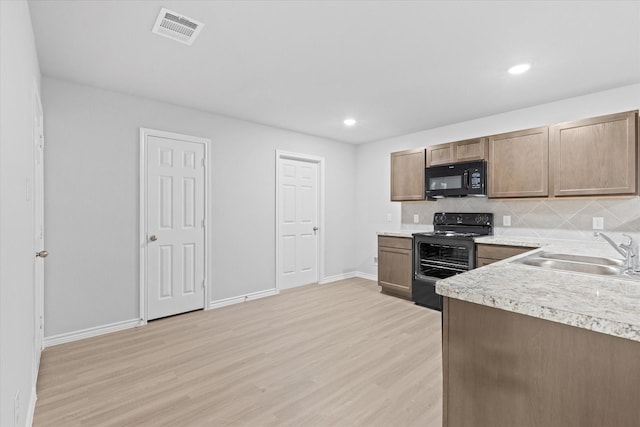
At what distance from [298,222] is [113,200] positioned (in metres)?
2.51

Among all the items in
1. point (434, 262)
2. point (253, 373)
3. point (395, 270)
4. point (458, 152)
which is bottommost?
point (253, 373)

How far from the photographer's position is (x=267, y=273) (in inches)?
171

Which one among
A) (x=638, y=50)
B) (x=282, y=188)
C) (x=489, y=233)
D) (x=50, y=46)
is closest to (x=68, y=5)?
(x=50, y=46)

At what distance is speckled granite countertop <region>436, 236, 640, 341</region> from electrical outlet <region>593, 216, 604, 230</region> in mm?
2202

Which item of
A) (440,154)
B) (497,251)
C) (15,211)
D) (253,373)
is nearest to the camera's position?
(15,211)

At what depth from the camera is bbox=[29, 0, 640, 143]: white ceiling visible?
1.88 meters

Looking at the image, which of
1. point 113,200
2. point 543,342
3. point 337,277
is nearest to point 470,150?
point 337,277

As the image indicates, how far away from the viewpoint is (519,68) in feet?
8.51

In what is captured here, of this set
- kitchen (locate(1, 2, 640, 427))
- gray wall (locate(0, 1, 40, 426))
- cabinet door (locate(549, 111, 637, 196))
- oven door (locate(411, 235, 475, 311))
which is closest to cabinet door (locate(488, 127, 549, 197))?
cabinet door (locate(549, 111, 637, 196))

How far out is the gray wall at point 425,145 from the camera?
3.07 metres

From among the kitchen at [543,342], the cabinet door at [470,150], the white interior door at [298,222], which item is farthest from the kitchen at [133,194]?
the kitchen at [543,342]

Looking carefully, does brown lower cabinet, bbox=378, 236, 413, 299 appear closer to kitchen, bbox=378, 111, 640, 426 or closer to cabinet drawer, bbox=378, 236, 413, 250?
cabinet drawer, bbox=378, 236, 413, 250

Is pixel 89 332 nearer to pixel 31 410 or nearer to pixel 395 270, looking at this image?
pixel 31 410

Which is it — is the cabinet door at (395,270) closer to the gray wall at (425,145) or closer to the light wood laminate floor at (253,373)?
the light wood laminate floor at (253,373)
